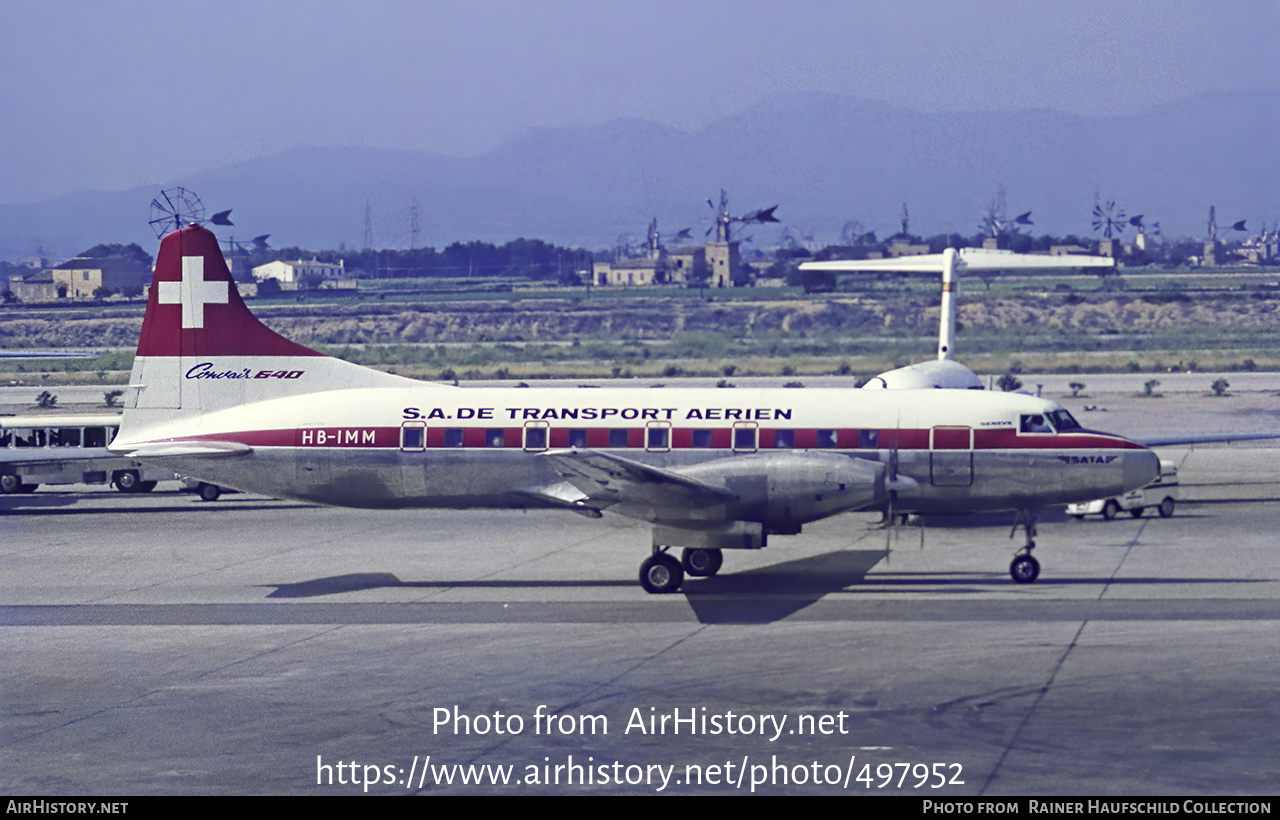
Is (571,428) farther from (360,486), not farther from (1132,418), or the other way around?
(1132,418)

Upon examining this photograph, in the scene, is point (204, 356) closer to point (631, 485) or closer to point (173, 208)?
point (631, 485)

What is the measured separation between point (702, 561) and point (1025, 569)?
624 cm

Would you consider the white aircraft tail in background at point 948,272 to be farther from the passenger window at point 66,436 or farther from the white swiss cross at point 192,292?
the passenger window at point 66,436

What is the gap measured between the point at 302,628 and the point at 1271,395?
188 feet

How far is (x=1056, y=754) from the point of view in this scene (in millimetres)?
15930

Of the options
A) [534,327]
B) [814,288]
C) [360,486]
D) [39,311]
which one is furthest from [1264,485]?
[39,311]

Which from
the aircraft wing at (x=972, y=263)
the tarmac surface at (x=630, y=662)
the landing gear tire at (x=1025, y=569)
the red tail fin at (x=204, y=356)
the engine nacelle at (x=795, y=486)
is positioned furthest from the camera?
the aircraft wing at (x=972, y=263)

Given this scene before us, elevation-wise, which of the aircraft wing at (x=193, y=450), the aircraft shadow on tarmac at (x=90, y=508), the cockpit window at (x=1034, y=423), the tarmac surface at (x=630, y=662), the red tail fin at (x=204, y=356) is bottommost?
the aircraft shadow on tarmac at (x=90, y=508)

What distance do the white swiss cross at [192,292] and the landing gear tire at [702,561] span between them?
11.3 metres

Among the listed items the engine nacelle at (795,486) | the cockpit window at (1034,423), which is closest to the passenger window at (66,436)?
the engine nacelle at (795,486)

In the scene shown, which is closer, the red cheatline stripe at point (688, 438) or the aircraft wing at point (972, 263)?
the red cheatline stripe at point (688, 438)

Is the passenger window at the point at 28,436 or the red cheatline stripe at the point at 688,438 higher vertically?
the red cheatline stripe at the point at 688,438

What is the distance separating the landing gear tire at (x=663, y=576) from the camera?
25641 millimetres

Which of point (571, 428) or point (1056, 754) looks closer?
point (1056, 754)
